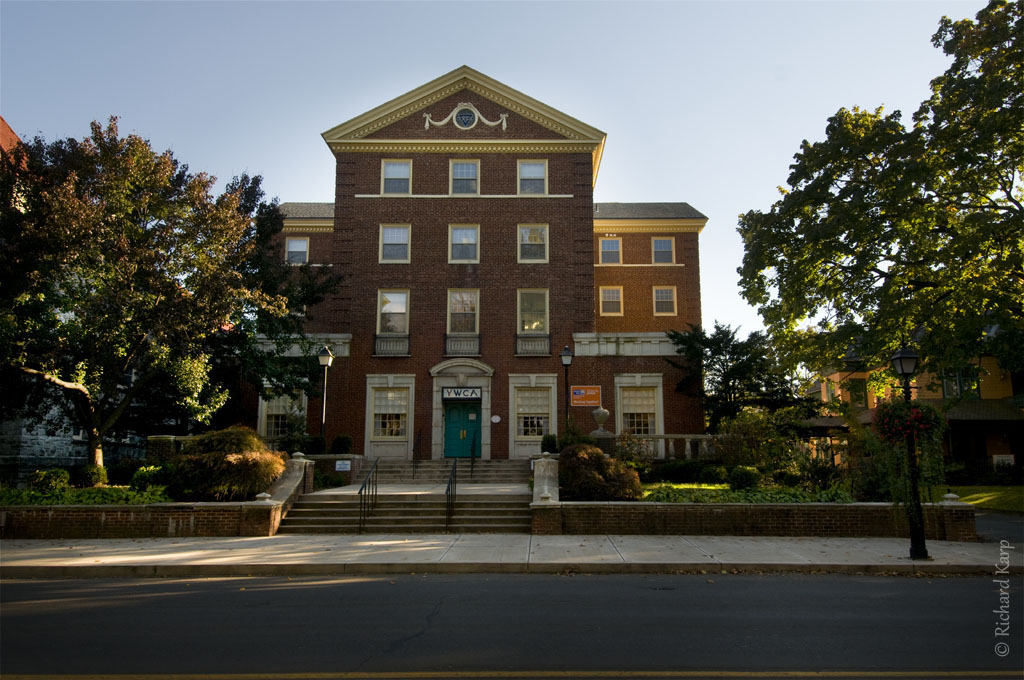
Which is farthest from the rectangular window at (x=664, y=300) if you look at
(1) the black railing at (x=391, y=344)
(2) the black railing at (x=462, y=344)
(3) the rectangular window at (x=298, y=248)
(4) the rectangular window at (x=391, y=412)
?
(3) the rectangular window at (x=298, y=248)

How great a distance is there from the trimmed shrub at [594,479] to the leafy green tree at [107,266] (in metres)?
9.38

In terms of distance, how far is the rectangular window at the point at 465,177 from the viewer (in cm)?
2862

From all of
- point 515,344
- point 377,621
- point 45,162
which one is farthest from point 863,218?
point 45,162

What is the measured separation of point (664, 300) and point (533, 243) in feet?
32.3

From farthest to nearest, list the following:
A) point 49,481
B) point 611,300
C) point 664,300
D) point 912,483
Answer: point 611,300 → point 664,300 → point 49,481 → point 912,483

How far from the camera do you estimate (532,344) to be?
27156 millimetres

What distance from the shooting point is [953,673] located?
222 inches

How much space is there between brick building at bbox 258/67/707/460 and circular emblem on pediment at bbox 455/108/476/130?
0.16 ft

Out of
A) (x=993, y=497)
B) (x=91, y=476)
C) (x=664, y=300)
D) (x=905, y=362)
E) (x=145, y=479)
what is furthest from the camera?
(x=664, y=300)

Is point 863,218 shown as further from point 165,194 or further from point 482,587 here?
point 165,194

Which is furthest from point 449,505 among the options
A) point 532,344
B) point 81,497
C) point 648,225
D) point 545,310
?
point 648,225

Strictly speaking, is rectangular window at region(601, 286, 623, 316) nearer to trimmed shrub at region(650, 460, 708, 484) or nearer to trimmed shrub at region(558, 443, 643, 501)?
trimmed shrub at region(650, 460, 708, 484)

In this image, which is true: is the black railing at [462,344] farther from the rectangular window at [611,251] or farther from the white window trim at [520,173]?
the rectangular window at [611,251]

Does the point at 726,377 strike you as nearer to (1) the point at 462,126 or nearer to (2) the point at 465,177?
(2) the point at 465,177
